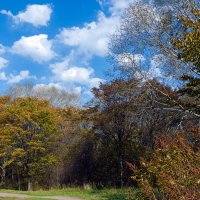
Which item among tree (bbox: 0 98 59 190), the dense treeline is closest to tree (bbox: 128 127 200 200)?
the dense treeline

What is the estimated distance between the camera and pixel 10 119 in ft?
118

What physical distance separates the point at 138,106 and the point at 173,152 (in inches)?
563

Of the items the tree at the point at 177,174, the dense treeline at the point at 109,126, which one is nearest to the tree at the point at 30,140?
the dense treeline at the point at 109,126

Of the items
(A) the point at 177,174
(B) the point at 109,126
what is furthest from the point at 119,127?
(A) the point at 177,174

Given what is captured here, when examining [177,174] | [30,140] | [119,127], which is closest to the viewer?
[177,174]

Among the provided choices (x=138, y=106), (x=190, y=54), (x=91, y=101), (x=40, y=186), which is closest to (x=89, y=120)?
(x=91, y=101)

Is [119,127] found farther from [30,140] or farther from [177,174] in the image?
[177,174]

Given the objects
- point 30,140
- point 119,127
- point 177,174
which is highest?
point 119,127

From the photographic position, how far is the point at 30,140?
33.8 meters

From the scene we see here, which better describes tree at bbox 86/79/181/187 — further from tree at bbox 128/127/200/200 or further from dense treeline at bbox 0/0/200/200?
tree at bbox 128/127/200/200

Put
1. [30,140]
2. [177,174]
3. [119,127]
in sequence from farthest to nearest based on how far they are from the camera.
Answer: [30,140] → [119,127] → [177,174]

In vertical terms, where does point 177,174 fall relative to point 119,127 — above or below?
below

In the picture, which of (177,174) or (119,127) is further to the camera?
(119,127)

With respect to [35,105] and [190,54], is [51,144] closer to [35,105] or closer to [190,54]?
[35,105]
